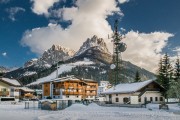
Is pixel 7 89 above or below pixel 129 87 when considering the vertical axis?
below

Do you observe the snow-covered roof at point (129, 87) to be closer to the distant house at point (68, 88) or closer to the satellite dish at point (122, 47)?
the satellite dish at point (122, 47)

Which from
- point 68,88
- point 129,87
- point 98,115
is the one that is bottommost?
point 98,115

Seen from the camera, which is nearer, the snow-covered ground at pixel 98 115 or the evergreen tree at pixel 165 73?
the snow-covered ground at pixel 98 115

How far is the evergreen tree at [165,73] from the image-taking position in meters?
74.1

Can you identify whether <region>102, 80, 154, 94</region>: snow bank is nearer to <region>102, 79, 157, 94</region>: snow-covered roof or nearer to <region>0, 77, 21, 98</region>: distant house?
<region>102, 79, 157, 94</region>: snow-covered roof

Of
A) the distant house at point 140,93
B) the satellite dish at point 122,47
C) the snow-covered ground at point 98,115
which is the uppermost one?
the satellite dish at point 122,47

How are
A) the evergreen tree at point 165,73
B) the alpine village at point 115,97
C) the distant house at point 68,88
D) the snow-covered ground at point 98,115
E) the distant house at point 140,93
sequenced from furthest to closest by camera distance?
the distant house at point 68,88 → the evergreen tree at point 165,73 → the distant house at point 140,93 → the alpine village at point 115,97 → the snow-covered ground at point 98,115

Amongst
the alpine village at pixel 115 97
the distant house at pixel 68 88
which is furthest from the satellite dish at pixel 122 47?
the distant house at pixel 68 88

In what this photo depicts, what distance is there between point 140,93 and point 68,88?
39.6 meters

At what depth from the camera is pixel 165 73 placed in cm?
7588

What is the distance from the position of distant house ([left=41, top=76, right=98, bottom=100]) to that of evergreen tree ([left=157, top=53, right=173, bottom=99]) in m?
33.3

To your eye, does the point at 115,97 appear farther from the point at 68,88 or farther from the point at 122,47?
the point at 68,88

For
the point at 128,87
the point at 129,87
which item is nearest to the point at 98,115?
the point at 129,87

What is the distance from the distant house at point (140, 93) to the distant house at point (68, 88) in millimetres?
31214
